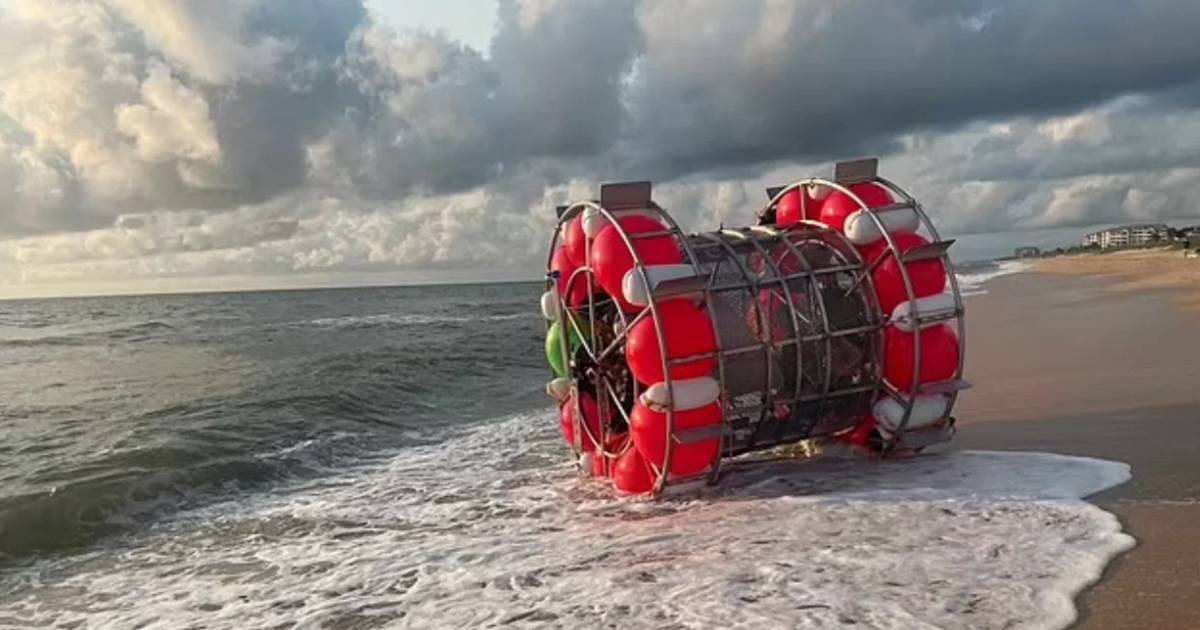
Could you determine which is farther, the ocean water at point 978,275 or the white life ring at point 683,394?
the ocean water at point 978,275

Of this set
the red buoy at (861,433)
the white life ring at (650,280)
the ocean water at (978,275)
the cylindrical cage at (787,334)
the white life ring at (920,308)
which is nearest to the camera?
the white life ring at (650,280)

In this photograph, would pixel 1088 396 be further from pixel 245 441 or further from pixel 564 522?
pixel 245 441

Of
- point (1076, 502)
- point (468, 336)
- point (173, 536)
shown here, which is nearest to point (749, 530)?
point (1076, 502)

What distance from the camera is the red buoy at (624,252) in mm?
8312

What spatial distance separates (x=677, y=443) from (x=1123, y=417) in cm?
524

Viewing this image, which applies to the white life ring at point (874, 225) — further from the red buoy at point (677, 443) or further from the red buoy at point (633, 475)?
the red buoy at point (633, 475)

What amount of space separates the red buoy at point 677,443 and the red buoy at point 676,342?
0.30 m

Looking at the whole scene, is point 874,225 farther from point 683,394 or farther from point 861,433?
point 683,394

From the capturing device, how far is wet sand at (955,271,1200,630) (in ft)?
16.9

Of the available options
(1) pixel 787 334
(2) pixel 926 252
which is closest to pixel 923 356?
(2) pixel 926 252

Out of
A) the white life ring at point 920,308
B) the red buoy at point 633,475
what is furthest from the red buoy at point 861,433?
the red buoy at point 633,475

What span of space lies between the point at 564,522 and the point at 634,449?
952 mm

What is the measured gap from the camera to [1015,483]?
25.7 ft

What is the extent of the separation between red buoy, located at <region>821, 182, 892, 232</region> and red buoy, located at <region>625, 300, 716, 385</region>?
2331 mm
